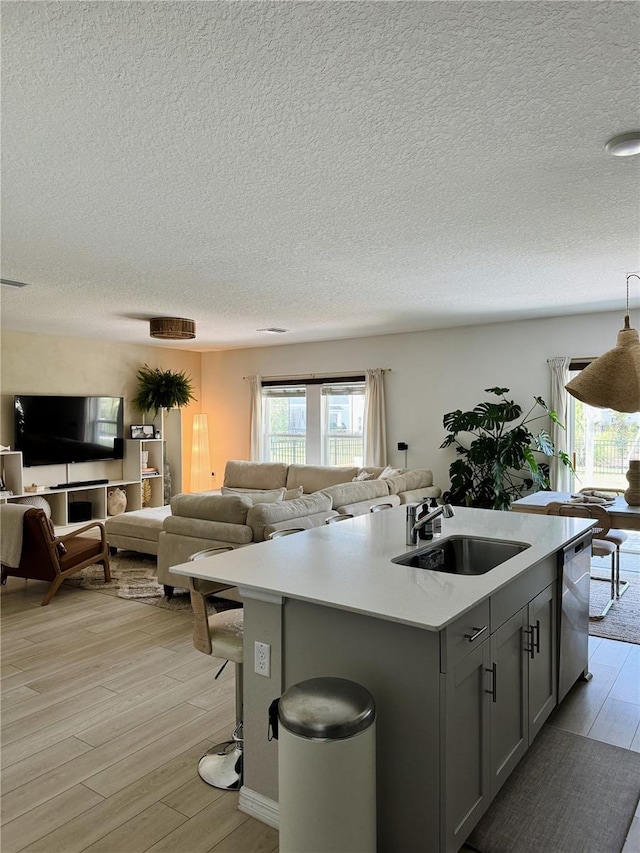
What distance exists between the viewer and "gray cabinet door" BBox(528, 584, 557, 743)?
2531 millimetres

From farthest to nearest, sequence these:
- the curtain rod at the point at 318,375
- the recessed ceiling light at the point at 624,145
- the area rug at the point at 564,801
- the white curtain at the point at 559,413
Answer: the curtain rod at the point at 318,375, the white curtain at the point at 559,413, the recessed ceiling light at the point at 624,145, the area rug at the point at 564,801

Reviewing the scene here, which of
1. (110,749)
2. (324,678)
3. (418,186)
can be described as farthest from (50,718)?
(418,186)

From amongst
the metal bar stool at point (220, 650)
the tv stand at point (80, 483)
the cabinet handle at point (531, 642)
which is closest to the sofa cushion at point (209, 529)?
the metal bar stool at point (220, 650)

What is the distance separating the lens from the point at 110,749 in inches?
105

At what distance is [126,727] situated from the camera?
2.87m

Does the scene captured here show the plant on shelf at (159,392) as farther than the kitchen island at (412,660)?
Yes

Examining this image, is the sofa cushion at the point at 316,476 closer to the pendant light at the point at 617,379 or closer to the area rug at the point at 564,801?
the pendant light at the point at 617,379

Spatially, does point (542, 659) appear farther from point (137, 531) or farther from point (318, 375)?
point (318, 375)

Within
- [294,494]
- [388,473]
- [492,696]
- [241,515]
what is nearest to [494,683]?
[492,696]

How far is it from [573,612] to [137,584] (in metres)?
3.77

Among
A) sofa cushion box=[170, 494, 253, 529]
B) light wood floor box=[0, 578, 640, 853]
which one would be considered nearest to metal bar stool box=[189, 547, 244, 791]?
light wood floor box=[0, 578, 640, 853]

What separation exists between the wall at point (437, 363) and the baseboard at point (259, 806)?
5.50 m

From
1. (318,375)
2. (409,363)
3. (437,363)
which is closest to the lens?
(437,363)

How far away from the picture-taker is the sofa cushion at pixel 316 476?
7.26 m
